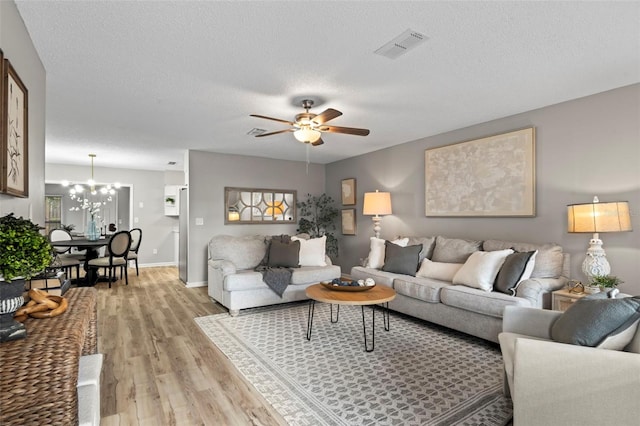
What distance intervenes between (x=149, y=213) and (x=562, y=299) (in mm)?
8462

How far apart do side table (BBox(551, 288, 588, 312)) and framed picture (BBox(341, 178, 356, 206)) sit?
3815 millimetres

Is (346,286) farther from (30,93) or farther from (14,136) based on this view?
(30,93)

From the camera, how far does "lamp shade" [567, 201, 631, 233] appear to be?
2789 millimetres

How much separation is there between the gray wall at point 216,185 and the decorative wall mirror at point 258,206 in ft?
0.32

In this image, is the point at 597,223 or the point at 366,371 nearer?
the point at 366,371

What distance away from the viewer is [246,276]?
4.32 meters

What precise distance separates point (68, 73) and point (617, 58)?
4.36 metres

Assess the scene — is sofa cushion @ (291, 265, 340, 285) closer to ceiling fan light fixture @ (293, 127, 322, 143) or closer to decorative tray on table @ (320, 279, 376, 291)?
decorative tray on table @ (320, 279, 376, 291)

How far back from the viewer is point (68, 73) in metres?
2.80

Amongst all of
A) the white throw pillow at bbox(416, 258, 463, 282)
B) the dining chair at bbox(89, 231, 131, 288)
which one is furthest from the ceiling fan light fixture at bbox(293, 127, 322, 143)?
the dining chair at bbox(89, 231, 131, 288)

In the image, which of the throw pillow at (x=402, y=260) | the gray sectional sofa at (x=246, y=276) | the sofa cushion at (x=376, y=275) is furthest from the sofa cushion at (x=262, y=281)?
the throw pillow at (x=402, y=260)

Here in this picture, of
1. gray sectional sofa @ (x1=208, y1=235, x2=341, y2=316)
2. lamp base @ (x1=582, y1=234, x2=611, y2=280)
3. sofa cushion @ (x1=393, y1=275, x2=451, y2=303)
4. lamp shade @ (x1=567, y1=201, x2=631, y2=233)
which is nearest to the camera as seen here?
lamp shade @ (x1=567, y1=201, x2=631, y2=233)

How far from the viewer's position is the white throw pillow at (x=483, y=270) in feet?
11.1

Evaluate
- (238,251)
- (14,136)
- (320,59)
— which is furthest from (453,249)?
(14,136)
